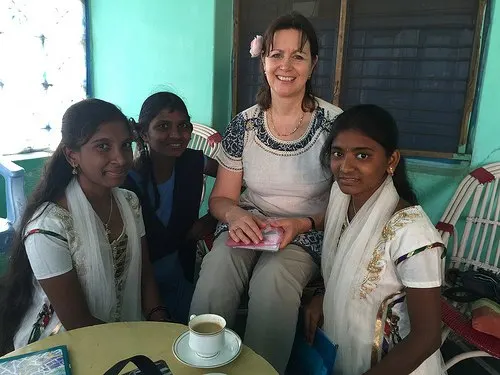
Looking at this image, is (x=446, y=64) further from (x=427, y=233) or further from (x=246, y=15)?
(x=427, y=233)

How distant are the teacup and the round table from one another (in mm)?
34

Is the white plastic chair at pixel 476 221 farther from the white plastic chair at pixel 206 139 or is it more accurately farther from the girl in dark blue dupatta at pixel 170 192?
the white plastic chair at pixel 206 139

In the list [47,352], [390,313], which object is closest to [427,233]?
[390,313]

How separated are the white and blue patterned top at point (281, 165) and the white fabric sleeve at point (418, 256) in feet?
1.33

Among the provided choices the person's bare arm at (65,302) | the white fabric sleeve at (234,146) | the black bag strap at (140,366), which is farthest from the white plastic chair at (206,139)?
the black bag strap at (140,366)

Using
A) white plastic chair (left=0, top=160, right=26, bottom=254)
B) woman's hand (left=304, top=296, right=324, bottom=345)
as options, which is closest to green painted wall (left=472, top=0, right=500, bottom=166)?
woman's hand (left=304, top=296, right=324, bottom=345)

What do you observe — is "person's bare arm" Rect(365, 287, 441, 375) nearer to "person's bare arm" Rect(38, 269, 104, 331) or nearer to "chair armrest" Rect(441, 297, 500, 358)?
"chair armrest" Rect(441, 297, 500, 358)

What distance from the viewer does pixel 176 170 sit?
5.54 ft

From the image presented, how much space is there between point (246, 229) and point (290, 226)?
0.44 feet

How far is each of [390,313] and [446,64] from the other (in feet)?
4.81

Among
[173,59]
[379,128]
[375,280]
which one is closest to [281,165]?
[379,128]

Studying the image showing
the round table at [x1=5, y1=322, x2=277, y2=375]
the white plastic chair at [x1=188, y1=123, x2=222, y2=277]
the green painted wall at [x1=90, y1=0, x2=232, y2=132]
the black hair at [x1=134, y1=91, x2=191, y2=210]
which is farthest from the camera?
the green painted wall at [x1=90, y1=0, x2=232, y2=132]

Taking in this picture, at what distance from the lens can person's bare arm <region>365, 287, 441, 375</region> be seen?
3.20ft

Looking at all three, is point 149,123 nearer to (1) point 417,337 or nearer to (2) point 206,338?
(2) point 206,338
